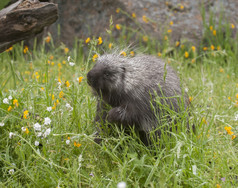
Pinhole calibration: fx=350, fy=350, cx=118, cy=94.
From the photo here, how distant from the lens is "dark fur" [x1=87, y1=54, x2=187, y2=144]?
136 inches

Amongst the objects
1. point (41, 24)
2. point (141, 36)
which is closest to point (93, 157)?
point (41, 24)

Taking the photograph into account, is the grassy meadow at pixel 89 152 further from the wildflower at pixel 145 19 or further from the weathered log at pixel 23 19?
the wildflower at pixel 145 19

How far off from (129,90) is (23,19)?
1.29 m

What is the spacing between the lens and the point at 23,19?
11.6ft

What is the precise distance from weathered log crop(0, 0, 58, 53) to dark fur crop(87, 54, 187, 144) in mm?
736

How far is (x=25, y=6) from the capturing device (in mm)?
3541

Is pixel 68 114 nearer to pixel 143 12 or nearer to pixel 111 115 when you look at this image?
pixel 111 115

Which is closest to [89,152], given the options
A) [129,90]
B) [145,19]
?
[129,90]

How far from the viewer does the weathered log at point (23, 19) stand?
3498mm

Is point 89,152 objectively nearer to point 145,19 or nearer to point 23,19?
point 23,19

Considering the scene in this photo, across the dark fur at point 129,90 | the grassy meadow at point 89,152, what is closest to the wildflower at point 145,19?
the grassy meadow at point 89,152

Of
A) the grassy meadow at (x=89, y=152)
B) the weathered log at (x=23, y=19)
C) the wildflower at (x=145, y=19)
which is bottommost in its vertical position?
the grassy meadow at (x=89, y=152)

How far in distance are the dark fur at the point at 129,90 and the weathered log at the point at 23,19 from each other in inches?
29.0

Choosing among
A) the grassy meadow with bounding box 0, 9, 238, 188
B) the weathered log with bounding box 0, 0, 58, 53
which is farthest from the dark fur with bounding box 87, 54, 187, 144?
the weathered log with bounding box 0, 0, 58, 53
